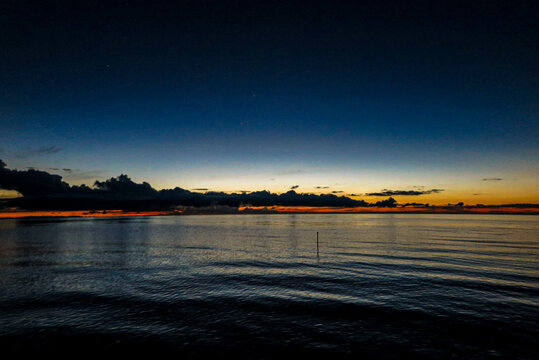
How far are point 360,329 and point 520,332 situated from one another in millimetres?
11272

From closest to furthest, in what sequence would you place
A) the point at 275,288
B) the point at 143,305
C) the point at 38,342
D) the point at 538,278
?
1. the point at 38,342
2. the point at 143,305
3. the point at 275,288
4. the point at 538,278

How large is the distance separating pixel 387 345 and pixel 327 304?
27.4 ft

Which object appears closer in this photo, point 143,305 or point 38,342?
point 38,342

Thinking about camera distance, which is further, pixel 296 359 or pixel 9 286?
pixel 9 286

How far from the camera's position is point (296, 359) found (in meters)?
17.1

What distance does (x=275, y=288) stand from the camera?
109 ft

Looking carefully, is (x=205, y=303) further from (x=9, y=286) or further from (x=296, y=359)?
(x=9, y=286)

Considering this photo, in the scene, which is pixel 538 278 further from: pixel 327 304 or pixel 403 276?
pixel 327 304

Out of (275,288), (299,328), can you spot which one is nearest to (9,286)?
(275,288)

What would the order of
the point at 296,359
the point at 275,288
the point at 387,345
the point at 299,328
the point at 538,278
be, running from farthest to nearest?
the point at 538,278
the point at 275,288
the point at 299,328
the point at 387,345
the point at 296,359

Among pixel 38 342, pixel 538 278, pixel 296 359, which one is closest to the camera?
pixel 296 359

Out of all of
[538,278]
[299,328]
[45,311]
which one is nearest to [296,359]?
[299,328]

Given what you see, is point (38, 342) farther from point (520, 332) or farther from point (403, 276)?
point (403, 276)

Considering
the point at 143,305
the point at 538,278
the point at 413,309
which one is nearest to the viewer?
the point at 413,309
